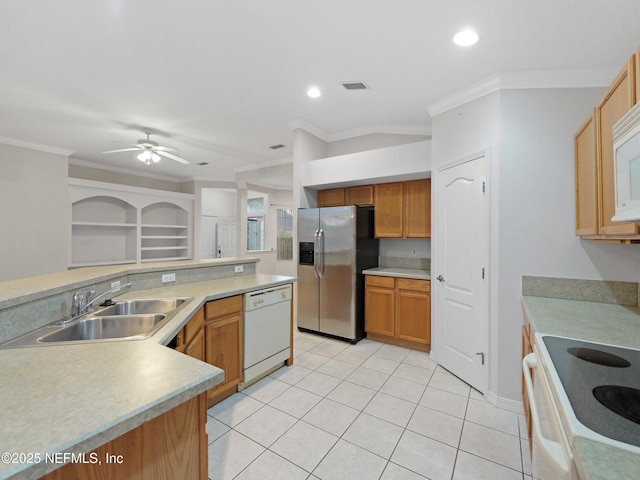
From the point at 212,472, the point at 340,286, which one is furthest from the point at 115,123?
the point at 212,472

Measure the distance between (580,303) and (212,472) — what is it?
2.60 meters

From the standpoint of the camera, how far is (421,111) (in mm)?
3234

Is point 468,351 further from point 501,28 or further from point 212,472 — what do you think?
point 501,28

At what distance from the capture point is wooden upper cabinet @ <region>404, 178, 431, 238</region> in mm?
3453

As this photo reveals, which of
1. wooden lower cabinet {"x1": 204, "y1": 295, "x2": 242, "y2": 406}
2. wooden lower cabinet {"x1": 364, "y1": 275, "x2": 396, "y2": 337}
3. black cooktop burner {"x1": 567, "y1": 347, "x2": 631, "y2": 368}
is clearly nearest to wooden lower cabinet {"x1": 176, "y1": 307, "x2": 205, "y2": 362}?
wooden lower cabinet {"x1": 204, "y1": 295, "x2": 242, "y2": 406}

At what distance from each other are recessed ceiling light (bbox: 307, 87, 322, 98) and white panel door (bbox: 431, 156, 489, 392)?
1.45m

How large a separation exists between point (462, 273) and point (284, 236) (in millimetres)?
5242

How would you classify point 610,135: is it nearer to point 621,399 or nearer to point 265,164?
point 621,399

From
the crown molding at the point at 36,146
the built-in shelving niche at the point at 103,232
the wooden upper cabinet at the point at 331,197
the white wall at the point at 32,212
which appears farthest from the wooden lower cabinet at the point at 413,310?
the crown molding at the point at 36,146

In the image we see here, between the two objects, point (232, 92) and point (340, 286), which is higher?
point (232, 92)

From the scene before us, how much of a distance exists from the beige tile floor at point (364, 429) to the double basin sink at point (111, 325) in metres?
0.88

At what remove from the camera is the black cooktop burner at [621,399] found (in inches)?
31.6

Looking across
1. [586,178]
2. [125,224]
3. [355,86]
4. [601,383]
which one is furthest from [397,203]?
[125,224]

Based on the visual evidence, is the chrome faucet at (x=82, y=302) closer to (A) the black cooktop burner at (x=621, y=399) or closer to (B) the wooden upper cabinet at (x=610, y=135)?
(A) the black cooktop burner at (x=621, y=399)
